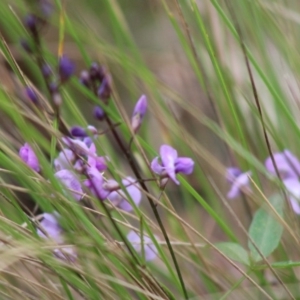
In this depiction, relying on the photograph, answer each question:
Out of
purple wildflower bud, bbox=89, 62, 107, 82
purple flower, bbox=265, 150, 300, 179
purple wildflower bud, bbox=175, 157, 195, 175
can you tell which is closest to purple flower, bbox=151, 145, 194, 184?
purple wildflower bud, bbox=175, 157, 195, 175

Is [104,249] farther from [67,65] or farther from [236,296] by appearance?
[236,296]

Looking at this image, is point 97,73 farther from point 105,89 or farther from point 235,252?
point 235,252

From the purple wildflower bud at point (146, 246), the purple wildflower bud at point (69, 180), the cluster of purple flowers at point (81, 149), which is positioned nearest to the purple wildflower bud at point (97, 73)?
the cluster of purple flowers at point (81, 149)

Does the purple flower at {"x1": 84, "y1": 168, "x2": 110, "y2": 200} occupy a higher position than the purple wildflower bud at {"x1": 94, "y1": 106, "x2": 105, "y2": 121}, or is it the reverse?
the purple wildflower bud at {"x1": 94, "y1": 106, "x2": 105, "y2": 121}

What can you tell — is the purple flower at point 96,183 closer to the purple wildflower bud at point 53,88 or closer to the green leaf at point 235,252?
the purple wildflower bud at point 53,88

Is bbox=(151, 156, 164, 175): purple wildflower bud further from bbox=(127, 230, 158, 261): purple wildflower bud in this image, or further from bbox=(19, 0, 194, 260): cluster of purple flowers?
bbox=(127, 230, 158, 261): purple wildflower bud

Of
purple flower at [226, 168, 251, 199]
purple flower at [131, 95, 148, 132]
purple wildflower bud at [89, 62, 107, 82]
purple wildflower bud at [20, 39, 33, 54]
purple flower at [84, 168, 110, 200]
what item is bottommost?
purple flower at [226, 168, 251, 199]

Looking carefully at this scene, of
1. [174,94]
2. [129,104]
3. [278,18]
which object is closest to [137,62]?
[174,94]
